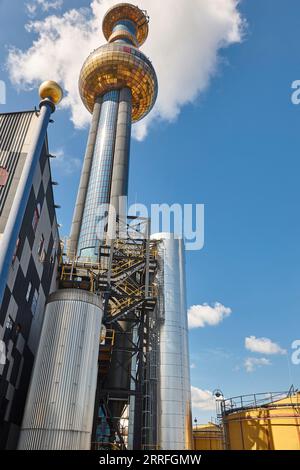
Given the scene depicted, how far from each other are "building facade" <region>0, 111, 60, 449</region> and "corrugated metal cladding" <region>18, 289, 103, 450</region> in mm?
1837

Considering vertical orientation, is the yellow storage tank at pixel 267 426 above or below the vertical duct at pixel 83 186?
below

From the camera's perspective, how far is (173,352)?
23797 millimetres

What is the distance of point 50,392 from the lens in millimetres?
15547

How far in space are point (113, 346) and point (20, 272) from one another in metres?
8.45

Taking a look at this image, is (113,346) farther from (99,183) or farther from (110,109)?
(110,109)

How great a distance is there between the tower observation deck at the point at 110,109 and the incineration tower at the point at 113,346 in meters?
0.37

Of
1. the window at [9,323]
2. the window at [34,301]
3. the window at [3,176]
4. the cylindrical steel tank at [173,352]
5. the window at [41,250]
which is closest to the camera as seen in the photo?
the window at [9,323]

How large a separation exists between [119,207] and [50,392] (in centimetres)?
3171

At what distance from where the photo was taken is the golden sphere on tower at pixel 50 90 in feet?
60.2

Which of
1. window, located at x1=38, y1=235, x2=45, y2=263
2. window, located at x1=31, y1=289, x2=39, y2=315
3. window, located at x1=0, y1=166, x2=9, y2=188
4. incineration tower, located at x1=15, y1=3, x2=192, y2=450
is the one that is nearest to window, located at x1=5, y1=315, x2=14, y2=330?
incineration tower, located at x1=15, y1=3, x2=192, y2=450

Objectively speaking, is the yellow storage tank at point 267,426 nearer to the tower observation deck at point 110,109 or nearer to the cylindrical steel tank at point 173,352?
the cylindrical steel tank at point 173,352

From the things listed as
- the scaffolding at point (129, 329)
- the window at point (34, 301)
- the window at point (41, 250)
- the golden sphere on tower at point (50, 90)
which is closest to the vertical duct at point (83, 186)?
the scaffolding at point (129, 329)

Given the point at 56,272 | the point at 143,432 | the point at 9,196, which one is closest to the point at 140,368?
the point at 143,432

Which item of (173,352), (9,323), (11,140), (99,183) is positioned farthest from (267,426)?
(99,183)
